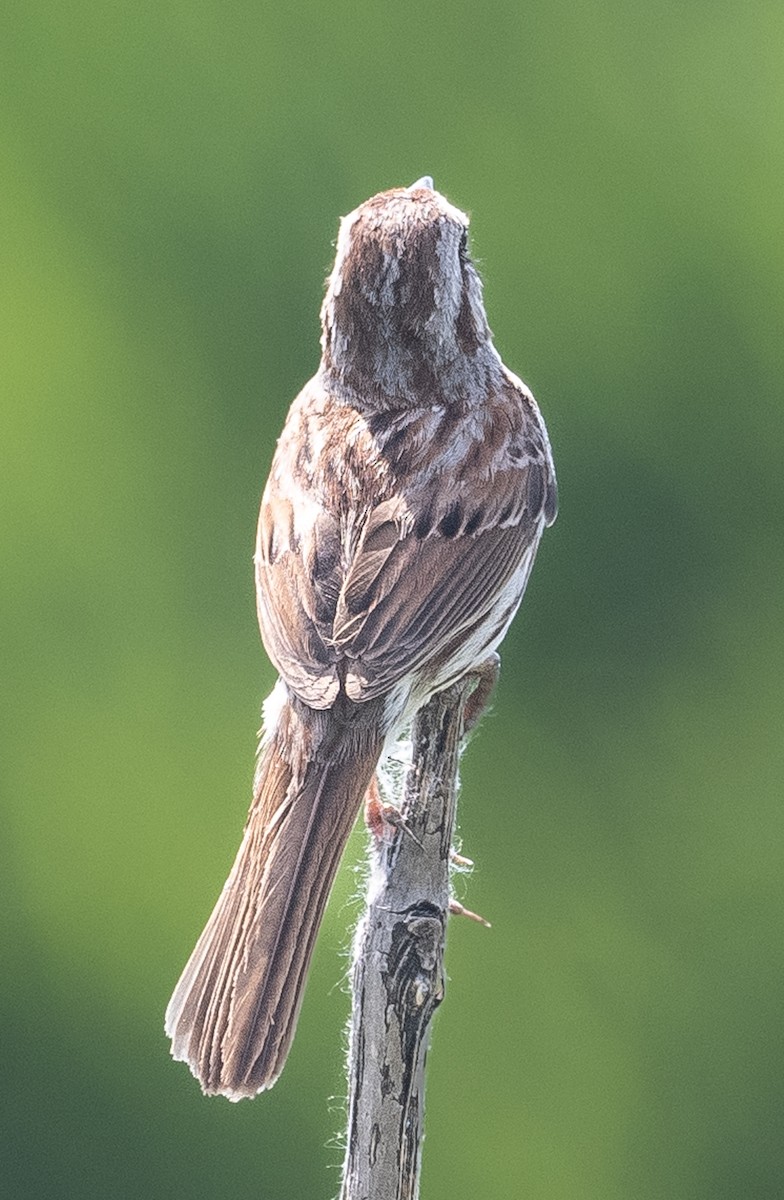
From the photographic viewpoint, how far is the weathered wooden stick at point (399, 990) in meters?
3.42

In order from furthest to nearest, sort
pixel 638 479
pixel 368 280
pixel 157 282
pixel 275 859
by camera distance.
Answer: pixel 157 282, pixel 638 479, pixel 368 280, pixel 275 859

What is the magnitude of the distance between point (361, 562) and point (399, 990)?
956mm

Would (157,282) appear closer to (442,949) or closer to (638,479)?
(638,479)

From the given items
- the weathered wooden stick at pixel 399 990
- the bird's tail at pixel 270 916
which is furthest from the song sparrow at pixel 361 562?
the weathered wooden stick at pixel 399 990

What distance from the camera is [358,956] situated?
3.64m

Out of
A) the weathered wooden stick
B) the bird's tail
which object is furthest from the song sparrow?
the weathered wooden stick

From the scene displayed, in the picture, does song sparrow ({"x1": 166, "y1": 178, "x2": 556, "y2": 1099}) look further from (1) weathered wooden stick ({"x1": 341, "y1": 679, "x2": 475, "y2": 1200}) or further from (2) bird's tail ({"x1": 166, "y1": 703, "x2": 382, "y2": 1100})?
(1) weathered wooden stick ({"x1": 341, "y1": 679, "x2": 475, "y2": 1200})

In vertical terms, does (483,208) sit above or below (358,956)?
above

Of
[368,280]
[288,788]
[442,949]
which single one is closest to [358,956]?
[442,949]

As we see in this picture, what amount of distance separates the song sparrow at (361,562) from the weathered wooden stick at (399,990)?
4.2 inches

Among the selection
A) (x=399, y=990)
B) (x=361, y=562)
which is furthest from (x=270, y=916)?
(x=361, y=562)

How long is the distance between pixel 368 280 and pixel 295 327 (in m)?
3.56

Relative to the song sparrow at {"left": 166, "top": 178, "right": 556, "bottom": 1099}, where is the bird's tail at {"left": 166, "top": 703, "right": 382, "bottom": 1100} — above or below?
below

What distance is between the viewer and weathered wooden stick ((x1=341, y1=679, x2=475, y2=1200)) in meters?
3.42
